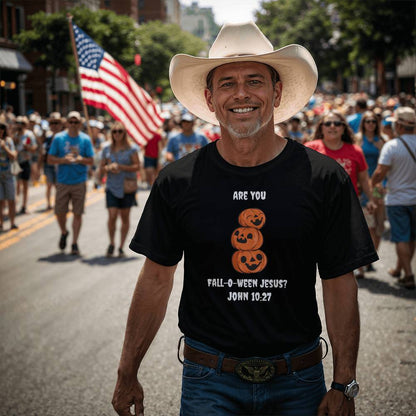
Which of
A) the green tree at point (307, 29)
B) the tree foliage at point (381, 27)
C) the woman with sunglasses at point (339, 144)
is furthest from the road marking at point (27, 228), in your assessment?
the green tree at point (307, 29)

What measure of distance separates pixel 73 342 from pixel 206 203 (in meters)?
4.21

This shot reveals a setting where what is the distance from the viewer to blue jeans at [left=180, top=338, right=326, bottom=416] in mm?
2869

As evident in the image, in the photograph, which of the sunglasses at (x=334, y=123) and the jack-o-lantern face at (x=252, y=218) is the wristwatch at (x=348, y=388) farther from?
the sunglasses at (x=334, y=123)

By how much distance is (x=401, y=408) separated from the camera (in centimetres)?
509

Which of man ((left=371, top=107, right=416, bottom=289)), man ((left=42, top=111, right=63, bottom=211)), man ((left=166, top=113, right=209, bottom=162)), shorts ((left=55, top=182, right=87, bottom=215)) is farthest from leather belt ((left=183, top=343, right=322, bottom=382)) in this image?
man ((left=42, top=111, right=63, bottom=211))

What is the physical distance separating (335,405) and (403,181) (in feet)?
19.7

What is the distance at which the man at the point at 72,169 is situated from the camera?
11.6 m

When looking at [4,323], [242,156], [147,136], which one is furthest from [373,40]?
[242,156]

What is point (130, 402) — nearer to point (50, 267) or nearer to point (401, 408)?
point (401, 408)

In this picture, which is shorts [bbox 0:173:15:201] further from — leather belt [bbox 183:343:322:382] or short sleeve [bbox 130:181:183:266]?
leather belt [bbox 183:343:322:382]

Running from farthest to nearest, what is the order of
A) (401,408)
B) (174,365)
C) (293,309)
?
(174,365) → (401,408) → (293,309)

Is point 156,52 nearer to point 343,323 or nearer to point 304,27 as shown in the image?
point 304,27

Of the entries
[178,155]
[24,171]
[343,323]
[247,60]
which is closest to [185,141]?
[178,155]

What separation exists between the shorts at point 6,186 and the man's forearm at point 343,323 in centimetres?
1144
